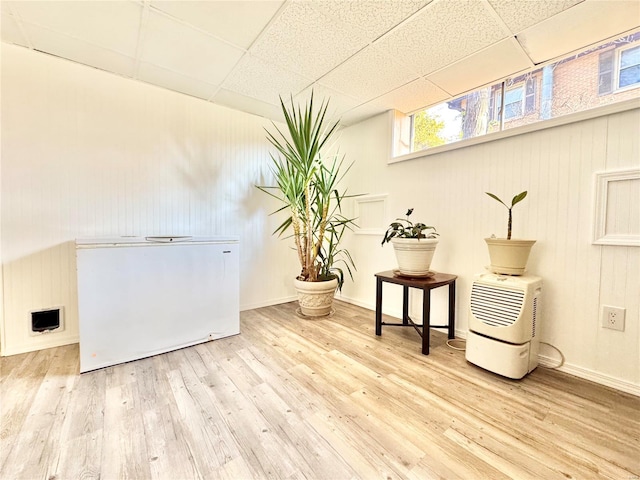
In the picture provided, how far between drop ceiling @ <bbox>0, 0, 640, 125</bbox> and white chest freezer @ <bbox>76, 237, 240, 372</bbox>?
1.32 metres

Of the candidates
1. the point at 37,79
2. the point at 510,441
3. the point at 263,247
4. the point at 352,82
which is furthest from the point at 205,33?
the point at 510,441

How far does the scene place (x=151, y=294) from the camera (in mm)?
1822

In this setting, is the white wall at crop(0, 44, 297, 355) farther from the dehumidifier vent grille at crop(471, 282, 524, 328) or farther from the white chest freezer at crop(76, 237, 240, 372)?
the dehumidifier vent grille at crop(471, 282, 524, 328)

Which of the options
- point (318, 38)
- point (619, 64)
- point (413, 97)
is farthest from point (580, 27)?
point (318, 38)

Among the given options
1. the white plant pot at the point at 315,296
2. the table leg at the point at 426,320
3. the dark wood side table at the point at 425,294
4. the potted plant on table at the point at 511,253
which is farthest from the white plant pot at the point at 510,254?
the white plant pot at the point at 315,296

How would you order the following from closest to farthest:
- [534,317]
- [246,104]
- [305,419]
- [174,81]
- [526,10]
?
[305,419] → [526,10] → [534,317] → [174,81] → [246,104]

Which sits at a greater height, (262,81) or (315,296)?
(262,81)

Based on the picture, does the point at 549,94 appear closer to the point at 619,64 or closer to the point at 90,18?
the point at 619,64

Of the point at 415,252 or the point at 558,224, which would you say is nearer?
the point at 558,224

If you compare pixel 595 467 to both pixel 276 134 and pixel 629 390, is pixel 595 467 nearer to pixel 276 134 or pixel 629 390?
pixel 629 390

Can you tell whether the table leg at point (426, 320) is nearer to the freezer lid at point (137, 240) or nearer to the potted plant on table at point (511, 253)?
the potted plant on table at point (511, 253)

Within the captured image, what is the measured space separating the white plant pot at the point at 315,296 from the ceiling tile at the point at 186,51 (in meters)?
1.93

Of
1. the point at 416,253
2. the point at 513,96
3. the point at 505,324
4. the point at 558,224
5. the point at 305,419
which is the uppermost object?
the point at 513,96

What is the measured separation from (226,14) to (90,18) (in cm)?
81
